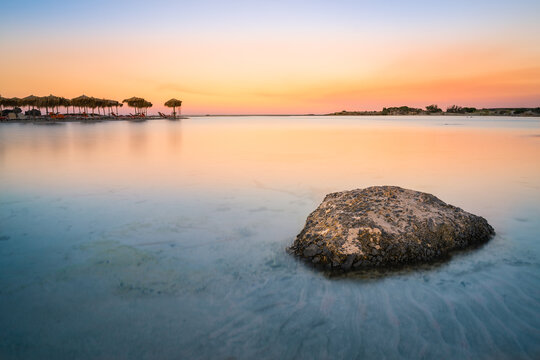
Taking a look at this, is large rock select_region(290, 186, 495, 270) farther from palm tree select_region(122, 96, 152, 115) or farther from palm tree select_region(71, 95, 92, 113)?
palm tree select_region(122, 96, 152, 115)

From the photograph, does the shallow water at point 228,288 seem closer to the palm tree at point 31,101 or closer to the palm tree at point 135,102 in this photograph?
the palm tree at point 31,101

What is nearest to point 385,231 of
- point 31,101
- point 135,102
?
point 31,101

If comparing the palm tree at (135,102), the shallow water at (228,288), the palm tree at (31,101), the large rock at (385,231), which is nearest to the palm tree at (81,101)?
the palm tree at (31,101)

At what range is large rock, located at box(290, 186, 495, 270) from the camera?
15.1ft

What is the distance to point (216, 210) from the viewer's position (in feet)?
25.2

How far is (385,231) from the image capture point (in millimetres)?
4789

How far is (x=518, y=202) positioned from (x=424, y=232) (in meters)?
5.30

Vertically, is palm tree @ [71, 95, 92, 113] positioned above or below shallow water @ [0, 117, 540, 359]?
above

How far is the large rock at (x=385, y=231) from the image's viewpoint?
459 cm

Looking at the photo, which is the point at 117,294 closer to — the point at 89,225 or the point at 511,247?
the point at 89,225

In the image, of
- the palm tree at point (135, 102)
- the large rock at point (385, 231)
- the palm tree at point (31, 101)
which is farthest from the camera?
the palm tree at point (135, 102)

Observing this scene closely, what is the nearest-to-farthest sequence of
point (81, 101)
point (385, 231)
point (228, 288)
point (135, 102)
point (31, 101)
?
point (228, 288) < point (385, 231) < point (31, 101) < point (81, 101) < point (135, 102)

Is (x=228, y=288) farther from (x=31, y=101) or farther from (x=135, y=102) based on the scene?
(x=135, y=102)

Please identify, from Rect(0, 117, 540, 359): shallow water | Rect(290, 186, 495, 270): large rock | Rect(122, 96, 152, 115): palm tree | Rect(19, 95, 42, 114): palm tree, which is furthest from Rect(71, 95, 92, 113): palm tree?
Rect(290, 186, 495, 270): large rock
